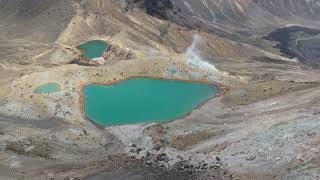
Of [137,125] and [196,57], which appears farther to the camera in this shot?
[196,57]

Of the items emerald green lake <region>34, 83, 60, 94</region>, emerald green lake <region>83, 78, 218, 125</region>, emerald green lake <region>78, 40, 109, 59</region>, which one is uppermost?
emerald green lake <region>83, 78, 218, 125</region>

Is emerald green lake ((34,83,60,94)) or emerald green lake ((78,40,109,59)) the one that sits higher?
emerald green lake ((34,83,60,94))

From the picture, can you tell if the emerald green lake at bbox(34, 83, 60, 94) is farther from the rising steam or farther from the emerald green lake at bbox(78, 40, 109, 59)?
the rising steam

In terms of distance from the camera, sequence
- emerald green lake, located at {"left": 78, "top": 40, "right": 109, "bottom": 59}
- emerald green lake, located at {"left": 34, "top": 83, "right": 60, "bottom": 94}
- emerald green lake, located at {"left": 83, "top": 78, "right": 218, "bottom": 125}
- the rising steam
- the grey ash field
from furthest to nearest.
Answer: emerald green lake, located at {"left": 78, "top": 40, "right": 109, "bottom": 59} → the rising steam → emerald green lake, located at {"left": 34, "top": 83, "right": 60, "bottom": 94} → emerald green lake, located at {"left": 83, "top": 78, "right": 218, "bottom": 125} → the grey ash field

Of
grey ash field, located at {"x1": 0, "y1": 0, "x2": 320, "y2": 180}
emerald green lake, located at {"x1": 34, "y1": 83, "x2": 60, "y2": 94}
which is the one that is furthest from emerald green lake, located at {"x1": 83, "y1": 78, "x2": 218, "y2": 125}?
emerald green lake, located at {"x1": 34, "y1": 83, "x2": 60, "y2": 94}

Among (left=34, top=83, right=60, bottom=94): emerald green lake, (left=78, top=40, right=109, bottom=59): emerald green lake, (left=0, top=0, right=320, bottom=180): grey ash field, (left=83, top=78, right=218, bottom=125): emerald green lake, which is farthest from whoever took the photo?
(left=78, top=40, right=109, bottom=59): emerald green lake

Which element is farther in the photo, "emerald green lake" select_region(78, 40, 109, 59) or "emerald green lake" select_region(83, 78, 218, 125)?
"emerald green lake" select_region(78, 40, 109, 59)

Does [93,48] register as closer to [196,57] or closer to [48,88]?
[196,57]

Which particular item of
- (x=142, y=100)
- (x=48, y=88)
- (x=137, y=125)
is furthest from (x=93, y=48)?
(x=137, y=125)

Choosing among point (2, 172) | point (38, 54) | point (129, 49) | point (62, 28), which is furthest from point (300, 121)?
point (62, 28)
